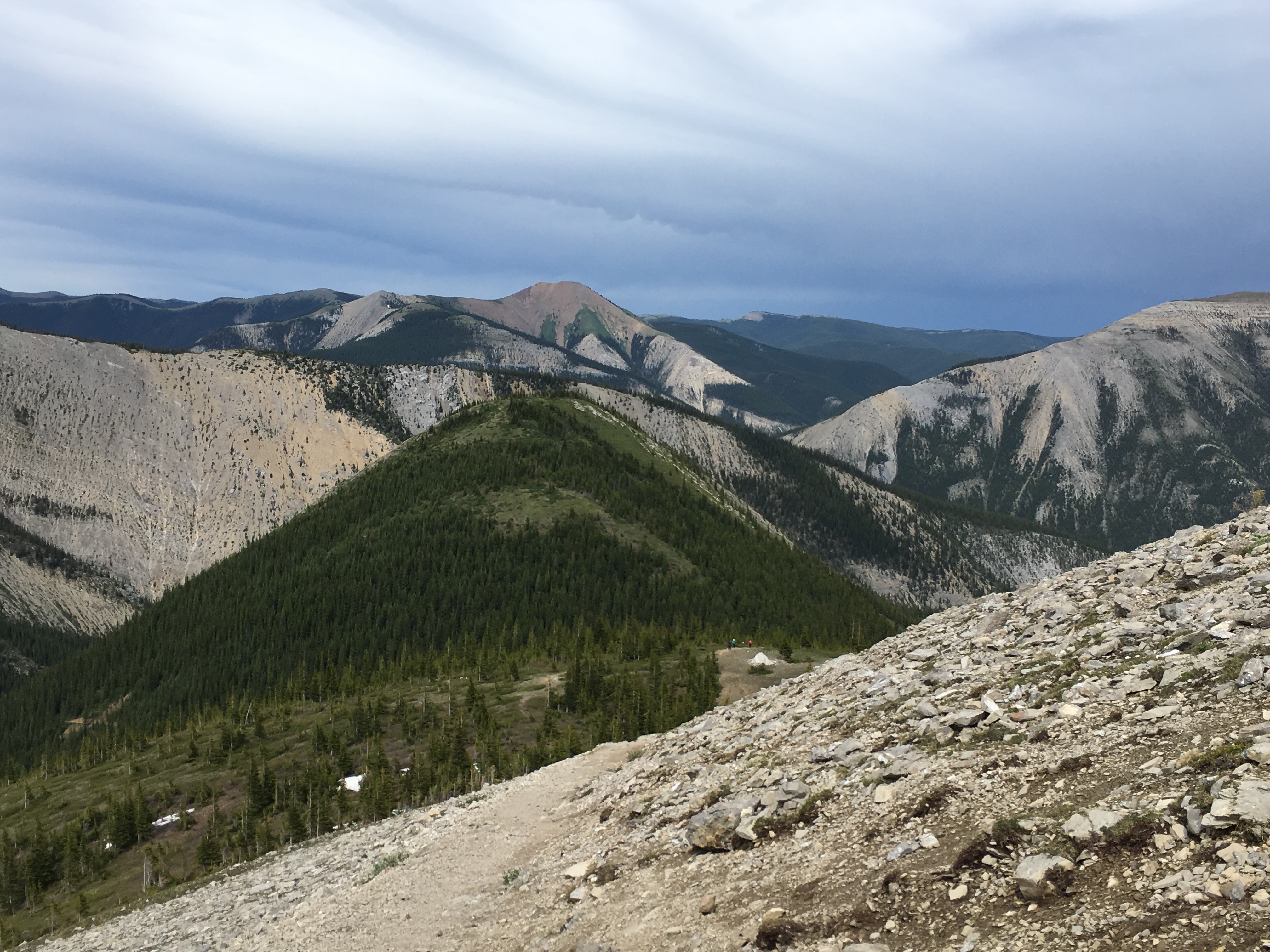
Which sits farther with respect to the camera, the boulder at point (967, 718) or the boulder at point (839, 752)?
the boulder at point (839, 752)

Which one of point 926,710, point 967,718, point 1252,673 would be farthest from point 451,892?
point 1252,673

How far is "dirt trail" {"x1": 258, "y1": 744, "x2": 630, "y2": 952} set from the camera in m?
24.9

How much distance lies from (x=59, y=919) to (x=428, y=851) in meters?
38.7

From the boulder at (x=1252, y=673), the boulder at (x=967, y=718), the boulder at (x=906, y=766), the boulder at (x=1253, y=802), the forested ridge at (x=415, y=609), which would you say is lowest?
the forested ridge at (x=415, y=609)

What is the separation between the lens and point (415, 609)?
550 ft

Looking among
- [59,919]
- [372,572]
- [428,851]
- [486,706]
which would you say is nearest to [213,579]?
[372,572]

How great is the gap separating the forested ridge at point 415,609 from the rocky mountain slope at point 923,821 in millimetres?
102626

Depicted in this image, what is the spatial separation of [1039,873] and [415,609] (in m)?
162

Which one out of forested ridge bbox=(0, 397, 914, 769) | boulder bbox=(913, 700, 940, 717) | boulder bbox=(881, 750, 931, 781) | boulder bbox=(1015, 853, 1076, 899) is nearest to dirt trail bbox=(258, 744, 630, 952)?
boulder bbox=(881, 750, 931, 781)

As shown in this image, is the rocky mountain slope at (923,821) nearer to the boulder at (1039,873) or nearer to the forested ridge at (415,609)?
the boulder at (1039,873)

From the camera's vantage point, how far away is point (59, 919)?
54.2 metres

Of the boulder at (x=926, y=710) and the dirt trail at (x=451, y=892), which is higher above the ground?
the boulder at (x=926, y=710)

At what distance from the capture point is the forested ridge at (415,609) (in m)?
155

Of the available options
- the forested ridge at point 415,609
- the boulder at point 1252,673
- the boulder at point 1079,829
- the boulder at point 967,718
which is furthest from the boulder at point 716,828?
the forested ridge at point 415,609
